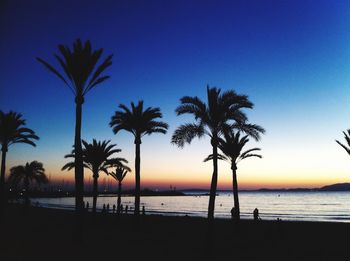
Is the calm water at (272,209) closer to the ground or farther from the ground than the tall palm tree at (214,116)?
closer to the ground

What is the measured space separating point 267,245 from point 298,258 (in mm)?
3780

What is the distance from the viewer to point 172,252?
1639 cm

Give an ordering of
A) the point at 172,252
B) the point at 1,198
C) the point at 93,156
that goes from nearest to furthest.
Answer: the point at 172,252
the point at 1,198
the point at 93,156

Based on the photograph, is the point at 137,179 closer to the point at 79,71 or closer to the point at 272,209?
the point at 79,71

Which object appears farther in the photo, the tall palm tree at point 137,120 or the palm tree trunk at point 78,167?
the tall palm tree at point 137,120

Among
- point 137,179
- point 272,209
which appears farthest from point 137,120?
point 272,209

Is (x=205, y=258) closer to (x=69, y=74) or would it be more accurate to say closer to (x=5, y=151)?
(x=69, y=74)

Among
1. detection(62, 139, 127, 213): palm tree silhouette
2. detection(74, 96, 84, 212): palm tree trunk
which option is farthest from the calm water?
detection(74, 96, 84, 212): palm tree trunk

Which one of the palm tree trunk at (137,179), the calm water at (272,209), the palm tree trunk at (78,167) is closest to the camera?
the palm tree trunk at (78,167)

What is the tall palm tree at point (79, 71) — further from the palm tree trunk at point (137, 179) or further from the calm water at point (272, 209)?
the calm water at point (272, 209)

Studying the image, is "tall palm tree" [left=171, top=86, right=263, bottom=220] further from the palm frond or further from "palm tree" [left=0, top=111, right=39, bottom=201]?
"palm tree" [left=0, top=111, right=39, bottom=201]

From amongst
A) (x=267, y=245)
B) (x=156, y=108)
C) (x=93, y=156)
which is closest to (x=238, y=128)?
(x=267, y=245)

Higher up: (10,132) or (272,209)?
(10,132)

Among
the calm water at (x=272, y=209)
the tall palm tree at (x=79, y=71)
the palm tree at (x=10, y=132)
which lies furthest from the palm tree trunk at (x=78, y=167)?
the calm water at (x=272, y=209)
